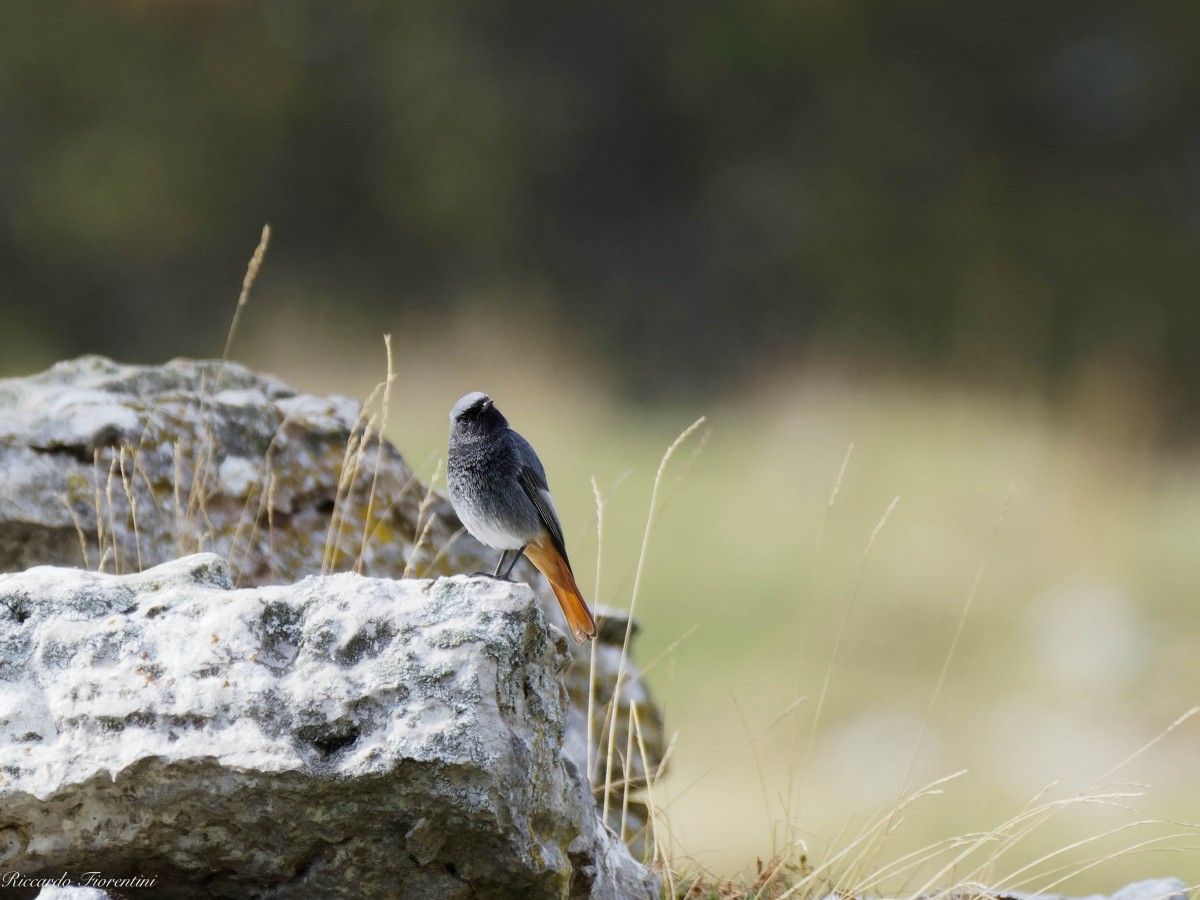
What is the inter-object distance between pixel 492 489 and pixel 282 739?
887 mm

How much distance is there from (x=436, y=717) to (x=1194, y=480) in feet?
39.4

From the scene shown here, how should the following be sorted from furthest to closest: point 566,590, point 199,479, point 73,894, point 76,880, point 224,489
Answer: point 224,489 → point 199,479 → point 566,590 → point 76,880 → point 73,894

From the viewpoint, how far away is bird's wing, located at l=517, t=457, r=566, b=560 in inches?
113

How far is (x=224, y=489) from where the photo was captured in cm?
384

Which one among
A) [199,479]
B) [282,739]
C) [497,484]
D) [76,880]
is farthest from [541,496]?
[199,479]

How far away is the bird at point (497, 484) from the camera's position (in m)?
2.83

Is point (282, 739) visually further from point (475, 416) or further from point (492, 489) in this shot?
point (475, 416)

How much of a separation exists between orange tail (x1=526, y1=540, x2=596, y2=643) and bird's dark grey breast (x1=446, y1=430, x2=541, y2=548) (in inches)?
3.7

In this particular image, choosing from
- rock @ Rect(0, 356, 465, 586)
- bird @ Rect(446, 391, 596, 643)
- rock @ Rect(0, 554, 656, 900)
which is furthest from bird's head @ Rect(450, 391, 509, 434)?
rock @ Rect(0, 554, 656, 900)

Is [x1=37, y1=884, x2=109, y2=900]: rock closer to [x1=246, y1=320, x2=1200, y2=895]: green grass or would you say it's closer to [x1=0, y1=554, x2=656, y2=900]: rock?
[x1=0, y1=554, x2=656, y2=900]: rock

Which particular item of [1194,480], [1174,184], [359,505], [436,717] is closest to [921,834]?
[359,505]

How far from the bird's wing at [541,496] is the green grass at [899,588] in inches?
144

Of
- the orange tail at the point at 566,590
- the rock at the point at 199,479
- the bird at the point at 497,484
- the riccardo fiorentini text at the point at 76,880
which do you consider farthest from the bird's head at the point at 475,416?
the riccardo fiorentini text at the point at 76,880

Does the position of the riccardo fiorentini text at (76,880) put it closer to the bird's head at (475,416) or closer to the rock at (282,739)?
the rock at (282,739)
